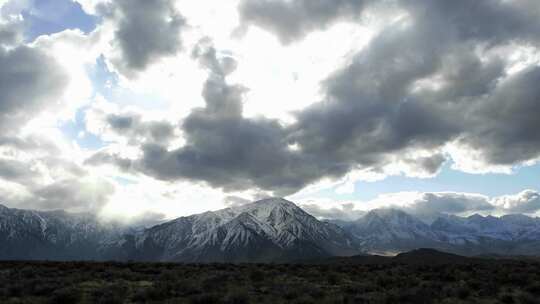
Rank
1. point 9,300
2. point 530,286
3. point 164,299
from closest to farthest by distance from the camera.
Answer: point 9,300
point 164,299
point 530,286

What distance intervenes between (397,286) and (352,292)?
4.61 meters

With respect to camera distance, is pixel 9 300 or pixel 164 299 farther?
pixel 164 299

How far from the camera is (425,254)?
16962 cm

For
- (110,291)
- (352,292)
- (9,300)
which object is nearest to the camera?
(9,300)

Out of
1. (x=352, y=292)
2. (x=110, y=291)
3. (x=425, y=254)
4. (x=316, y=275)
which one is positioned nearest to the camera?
(x=110, y=291)

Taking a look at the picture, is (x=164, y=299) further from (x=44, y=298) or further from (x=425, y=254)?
(x=425, y=254)

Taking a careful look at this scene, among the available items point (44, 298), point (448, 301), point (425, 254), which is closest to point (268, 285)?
point (448, 301)

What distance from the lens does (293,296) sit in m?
21.0

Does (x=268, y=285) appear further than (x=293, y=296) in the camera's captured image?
Yes

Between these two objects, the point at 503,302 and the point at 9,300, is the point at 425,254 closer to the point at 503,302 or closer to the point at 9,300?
the point at 503,302

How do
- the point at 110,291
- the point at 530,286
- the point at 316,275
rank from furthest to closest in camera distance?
1. the point at 316,275
2. the point at 530,286
3. the point at 110,291

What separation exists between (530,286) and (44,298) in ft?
89.7

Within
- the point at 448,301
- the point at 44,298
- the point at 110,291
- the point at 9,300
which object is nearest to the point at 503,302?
the point at 448,301

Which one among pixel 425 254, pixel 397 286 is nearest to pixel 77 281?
pixel 397 286
